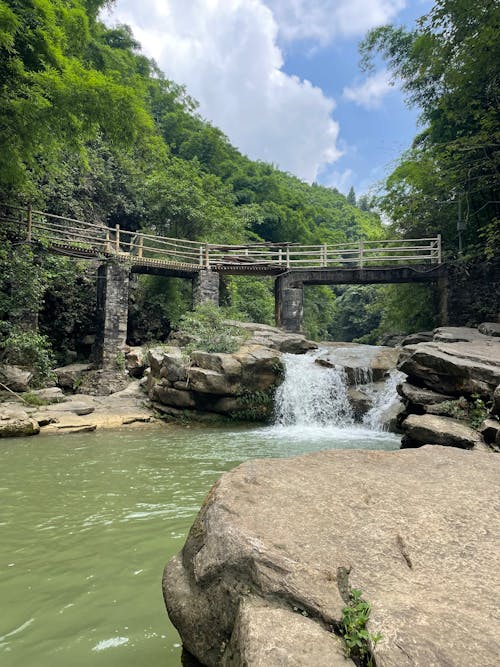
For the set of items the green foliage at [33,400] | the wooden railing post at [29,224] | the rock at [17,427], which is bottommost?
the rock at [17,427]

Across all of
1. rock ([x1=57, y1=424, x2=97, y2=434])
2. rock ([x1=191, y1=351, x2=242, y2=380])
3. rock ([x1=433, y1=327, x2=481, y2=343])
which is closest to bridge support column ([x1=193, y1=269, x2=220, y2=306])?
rock ([x1=191, y1=351, x2=242, y2=380])

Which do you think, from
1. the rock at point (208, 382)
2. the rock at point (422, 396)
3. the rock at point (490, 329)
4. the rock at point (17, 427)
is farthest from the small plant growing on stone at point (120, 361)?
the rock at point (490, 329)

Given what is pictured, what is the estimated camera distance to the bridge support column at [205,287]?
62.4ft

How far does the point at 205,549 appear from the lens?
1.94 meters

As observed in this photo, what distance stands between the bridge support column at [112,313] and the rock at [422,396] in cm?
1228

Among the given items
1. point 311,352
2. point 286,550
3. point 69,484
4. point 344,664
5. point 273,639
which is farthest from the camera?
point 311,352

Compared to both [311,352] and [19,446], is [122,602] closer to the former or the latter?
[19,446]

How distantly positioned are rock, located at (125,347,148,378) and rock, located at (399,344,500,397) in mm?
11093

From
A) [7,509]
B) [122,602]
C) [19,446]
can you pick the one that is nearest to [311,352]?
[19,446]

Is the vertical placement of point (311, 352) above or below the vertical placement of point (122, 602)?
above

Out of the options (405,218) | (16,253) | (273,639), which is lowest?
(273,639)

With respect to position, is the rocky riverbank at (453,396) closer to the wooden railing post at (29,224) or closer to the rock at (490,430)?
the rock at (490,430)

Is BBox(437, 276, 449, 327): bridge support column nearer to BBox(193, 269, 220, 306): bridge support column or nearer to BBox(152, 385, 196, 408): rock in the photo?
BBox(193, 269, 220, 306): bridge support column

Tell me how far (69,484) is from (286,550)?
14.4ft
